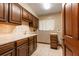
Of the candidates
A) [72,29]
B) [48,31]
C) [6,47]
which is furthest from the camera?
[48,31]

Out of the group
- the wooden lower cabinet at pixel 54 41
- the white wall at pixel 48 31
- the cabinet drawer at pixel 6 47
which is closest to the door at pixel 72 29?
the cabinet drawer at pixel 6 47

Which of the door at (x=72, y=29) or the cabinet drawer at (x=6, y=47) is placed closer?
the door at (x=72, y=29)

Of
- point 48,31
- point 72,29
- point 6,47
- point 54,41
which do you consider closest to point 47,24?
point 48,31

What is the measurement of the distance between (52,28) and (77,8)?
549 centimetres

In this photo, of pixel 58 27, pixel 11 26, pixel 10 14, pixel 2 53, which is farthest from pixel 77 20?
pixel 58 27

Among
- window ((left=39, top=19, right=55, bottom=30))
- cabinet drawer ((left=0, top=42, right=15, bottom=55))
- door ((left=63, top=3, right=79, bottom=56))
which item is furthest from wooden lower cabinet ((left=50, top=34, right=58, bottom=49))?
door ((left=63, top=3, right=79, bottom=56))

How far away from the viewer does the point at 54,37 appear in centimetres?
491

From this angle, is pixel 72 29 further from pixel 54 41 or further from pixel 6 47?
pixel 54 41

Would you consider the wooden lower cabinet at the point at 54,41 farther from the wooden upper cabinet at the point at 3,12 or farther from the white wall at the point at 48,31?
the wooden upper cabinet at the point at 3,12

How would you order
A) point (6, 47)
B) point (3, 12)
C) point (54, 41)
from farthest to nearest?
point (54, 41) → point (3, 12) → point (6, 47)

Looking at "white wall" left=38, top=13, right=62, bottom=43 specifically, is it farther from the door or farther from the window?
the door

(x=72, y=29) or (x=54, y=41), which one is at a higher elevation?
(x=72, y=29)

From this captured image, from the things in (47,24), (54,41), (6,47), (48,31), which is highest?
(47,24)

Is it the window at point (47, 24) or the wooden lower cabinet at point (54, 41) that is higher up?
the window at point (47, 24)
